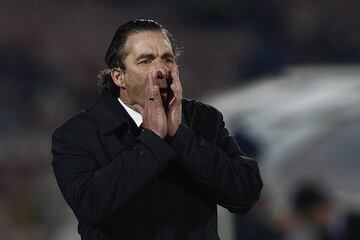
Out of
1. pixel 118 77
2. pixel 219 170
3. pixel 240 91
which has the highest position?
pixel 118 77

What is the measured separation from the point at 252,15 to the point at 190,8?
245mm

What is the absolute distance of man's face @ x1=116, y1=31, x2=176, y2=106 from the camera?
3.74 ft

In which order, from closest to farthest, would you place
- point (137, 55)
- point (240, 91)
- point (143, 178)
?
point (143, 178)
point (137, 55)
point (240, 91)

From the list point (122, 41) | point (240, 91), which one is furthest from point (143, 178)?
point (240, 91)

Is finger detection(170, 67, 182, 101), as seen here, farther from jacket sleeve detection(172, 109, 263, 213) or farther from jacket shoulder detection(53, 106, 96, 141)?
jacket shoulder detection(53, 106, 96, 141)

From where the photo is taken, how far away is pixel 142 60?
1.16 m

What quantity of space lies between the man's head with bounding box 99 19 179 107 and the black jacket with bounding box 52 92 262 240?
4 centimetres

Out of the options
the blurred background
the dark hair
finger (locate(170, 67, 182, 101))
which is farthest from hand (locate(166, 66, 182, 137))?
the blurred background

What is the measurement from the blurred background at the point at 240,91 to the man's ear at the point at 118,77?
66.2 inches

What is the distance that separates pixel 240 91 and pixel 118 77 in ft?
6.19

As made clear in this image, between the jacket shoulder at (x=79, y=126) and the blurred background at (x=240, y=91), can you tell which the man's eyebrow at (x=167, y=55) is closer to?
the jacket shoulder at (x=79, y=126)

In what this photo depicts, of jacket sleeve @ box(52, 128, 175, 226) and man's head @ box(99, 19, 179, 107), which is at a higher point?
man's head @ box(99, 19, 179, 107)

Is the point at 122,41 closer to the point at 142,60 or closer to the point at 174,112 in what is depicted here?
the point at 142,60

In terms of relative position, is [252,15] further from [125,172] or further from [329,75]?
[125,172]
